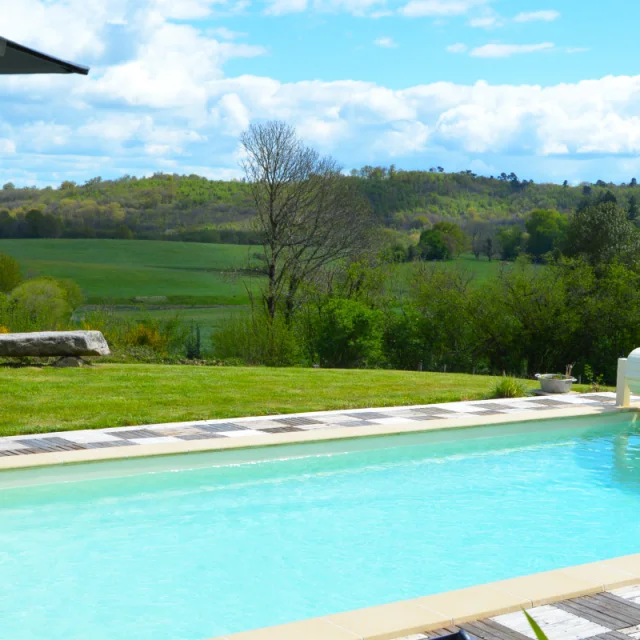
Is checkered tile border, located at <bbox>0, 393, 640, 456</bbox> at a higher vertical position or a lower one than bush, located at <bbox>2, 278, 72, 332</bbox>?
lower

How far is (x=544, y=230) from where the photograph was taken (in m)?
43.8

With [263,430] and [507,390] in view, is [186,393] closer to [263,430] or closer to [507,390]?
[263,430]

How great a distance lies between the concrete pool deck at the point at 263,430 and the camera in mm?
6180

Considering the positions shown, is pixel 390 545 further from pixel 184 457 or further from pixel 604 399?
pixel 604 399

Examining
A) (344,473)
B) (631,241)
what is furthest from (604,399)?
(631,241)

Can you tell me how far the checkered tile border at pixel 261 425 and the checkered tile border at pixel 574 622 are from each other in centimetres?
378

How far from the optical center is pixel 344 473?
648 centimetres

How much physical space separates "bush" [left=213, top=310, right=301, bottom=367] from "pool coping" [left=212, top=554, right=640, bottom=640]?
12.3 meters

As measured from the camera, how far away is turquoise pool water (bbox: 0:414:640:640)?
404 centimetres

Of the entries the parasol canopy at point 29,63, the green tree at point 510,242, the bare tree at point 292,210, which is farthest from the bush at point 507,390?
the green tree at point 510,242

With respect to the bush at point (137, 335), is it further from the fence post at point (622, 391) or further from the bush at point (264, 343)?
the fence post at point (622, 391)

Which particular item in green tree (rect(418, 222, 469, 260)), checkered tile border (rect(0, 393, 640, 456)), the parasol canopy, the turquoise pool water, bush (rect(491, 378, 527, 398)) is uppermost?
green tree (rect(418, 222, 469, 260))

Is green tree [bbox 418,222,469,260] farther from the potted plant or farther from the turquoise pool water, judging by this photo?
the turquoise pool water

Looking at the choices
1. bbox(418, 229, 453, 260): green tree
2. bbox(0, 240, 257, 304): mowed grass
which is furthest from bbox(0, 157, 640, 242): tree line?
bbox(418, 229, 453, 260): green tree
